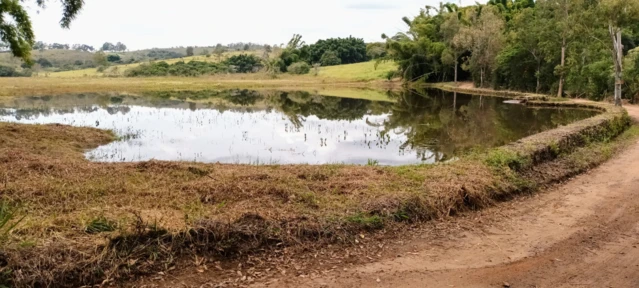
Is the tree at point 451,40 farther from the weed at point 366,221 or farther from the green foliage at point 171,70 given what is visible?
the weed at point 366,221

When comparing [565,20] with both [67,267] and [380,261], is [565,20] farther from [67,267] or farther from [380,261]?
[67,267]

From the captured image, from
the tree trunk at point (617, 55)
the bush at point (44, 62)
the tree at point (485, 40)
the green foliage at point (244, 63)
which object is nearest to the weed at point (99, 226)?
the tree trunk at point (617, 55)

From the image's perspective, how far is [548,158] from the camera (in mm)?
10375

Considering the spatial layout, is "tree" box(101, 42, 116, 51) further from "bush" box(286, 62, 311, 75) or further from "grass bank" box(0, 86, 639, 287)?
"grass bank" box(0, 86, 639, 287)

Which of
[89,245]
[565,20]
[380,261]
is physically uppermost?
[565,20]

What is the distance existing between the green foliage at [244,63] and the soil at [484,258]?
7417 centimetres

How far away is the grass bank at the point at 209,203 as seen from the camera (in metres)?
4.72

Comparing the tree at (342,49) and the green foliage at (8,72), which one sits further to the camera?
the tree at (342,49)

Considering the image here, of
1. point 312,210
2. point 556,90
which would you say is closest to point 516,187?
point 312,210

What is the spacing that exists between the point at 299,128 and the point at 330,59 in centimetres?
6272

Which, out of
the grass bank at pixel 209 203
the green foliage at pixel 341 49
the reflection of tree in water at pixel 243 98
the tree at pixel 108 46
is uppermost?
the tree at pixel 108 46

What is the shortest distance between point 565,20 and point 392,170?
83.9 feet

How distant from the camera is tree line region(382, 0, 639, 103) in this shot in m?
22.8

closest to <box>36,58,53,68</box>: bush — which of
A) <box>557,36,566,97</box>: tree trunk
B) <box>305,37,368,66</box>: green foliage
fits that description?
<box>305,37,368,66</box>: green foliage
